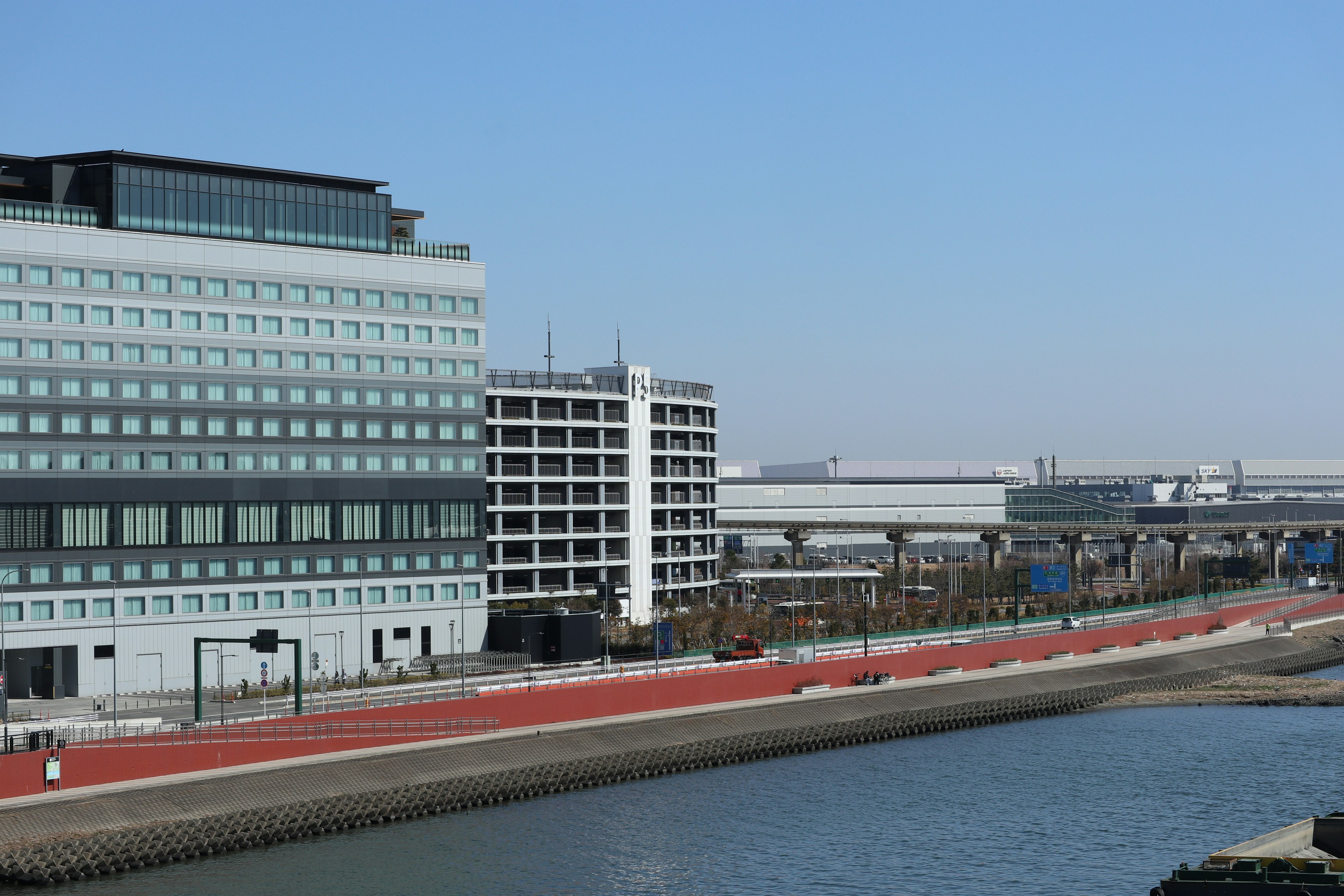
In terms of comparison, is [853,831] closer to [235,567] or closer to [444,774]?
[444,774]

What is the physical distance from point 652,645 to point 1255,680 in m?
47.1

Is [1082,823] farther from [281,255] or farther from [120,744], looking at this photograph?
[281,255]

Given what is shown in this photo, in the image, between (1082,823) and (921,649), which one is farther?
(921,649)

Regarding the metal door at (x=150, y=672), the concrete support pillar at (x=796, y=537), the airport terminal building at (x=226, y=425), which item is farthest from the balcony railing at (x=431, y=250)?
the concrete support pillar at (x=796, y=537)

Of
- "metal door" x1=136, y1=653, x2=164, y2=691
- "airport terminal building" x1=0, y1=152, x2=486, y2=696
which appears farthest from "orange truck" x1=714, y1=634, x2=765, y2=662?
"metal door" x1=136, y1=653, x2=164, y2=691

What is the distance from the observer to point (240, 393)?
3671 inches

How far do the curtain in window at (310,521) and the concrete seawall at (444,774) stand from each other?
1003 inches

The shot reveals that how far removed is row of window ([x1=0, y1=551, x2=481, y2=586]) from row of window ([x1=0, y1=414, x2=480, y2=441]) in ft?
24.9

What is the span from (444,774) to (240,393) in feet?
110

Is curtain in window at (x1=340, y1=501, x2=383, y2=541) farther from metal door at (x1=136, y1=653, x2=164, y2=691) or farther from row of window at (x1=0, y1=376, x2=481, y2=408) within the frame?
metal door at (x1=136, y1=653, x2=164, y2=691)

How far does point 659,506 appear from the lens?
5778 inches

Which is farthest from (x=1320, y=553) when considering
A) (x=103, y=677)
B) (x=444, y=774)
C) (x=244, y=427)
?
(x=103, y=677)

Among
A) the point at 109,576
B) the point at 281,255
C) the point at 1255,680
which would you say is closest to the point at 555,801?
the point at 109,576

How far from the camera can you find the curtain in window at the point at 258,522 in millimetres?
93375
